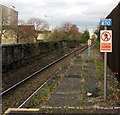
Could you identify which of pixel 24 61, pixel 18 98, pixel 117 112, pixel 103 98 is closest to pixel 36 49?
pixel 24 61

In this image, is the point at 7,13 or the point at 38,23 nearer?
the point at 7,13

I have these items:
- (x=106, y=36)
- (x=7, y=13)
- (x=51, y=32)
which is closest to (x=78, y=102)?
(x=106, y=36)

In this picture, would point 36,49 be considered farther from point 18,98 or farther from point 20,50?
Result: point 18,98

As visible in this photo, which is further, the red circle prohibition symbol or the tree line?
the tree line

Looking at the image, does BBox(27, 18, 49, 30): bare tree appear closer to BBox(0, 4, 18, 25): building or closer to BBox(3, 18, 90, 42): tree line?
BBox(3, 18, 90, 42): tree line

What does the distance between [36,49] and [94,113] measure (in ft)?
52.1

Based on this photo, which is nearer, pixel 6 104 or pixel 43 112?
pixel 43 112

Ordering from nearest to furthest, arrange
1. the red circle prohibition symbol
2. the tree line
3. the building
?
the red circle prohibition symbol
the building
the tree line

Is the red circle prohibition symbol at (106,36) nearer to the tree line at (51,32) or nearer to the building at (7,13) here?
the building at (7,13)

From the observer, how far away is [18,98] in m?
6.62

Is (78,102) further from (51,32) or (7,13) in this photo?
(51,32)

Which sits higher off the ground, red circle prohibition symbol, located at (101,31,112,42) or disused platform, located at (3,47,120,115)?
red circle prohibition symbol, located at (101,31,112,42)

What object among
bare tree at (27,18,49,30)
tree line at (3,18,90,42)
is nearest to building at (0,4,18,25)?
tree line at (3,18,90,42)

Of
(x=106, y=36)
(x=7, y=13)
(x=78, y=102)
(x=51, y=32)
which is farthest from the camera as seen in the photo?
(x=51, y=32)
